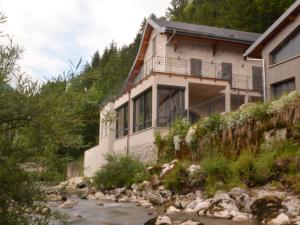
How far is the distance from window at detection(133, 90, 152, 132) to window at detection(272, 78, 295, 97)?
25.1ft

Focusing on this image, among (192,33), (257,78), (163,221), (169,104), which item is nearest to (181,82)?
(169,104)

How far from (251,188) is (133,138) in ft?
50.7

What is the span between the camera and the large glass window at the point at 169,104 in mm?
25922

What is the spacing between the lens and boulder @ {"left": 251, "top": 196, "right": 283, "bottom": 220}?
1045 centimetres

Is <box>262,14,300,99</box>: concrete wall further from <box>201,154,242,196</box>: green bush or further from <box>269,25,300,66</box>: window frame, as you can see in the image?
<box>201,154,242,196</box>: green bush

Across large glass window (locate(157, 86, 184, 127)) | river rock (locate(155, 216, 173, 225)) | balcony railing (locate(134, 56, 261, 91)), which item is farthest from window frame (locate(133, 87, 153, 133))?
river rock (locate(155, 216, 173, 225))

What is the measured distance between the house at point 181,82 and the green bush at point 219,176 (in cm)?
899

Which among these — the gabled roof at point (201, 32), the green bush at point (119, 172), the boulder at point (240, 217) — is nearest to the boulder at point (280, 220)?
the boulder at point (240, 217)

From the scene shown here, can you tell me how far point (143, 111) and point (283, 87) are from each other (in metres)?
9.29

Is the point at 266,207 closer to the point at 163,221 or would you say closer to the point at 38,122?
the point at 163,221

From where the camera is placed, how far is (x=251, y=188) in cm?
1349

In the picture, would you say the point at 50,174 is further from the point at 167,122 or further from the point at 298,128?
the point at 167,122

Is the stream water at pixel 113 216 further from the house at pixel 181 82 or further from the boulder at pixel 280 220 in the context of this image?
the house at pixel 181 82

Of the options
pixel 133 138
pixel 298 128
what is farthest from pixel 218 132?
pixel 133 138
